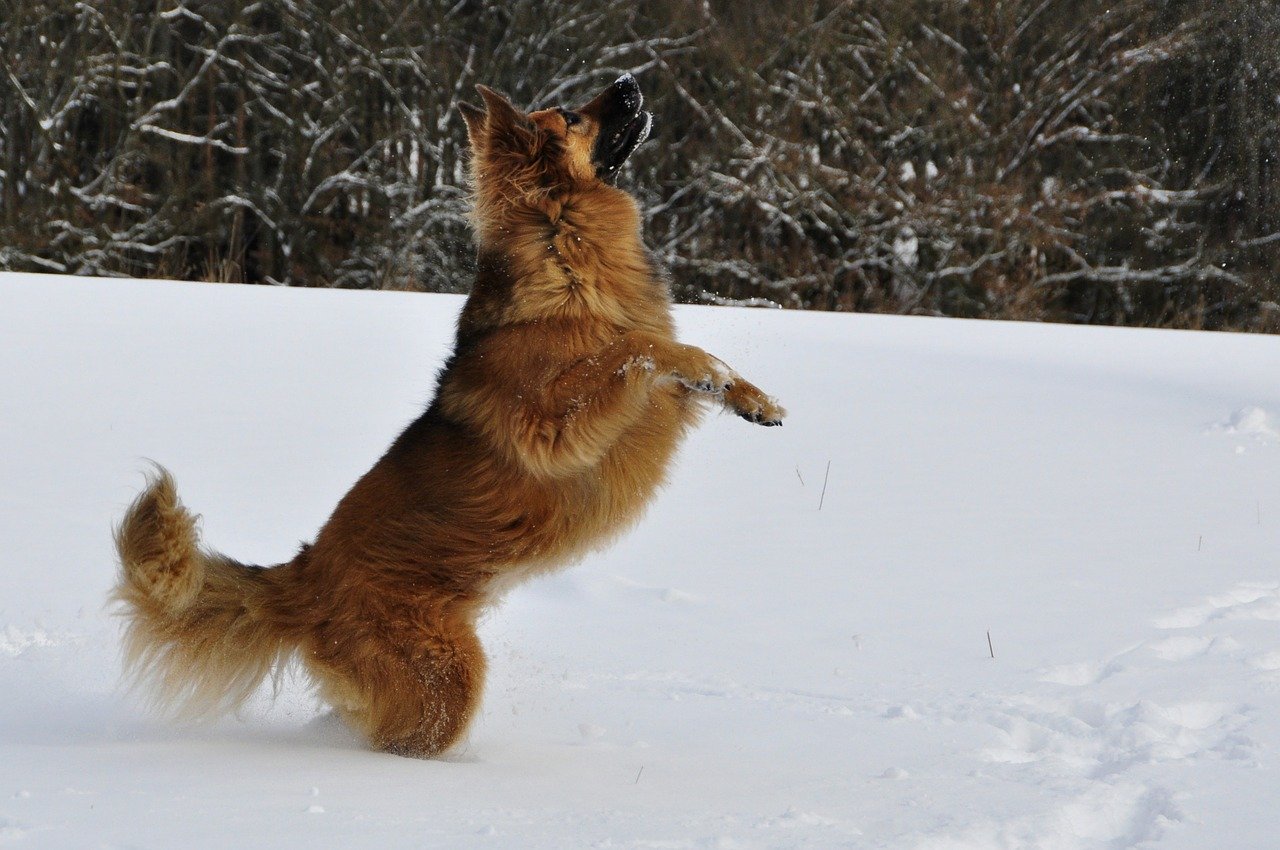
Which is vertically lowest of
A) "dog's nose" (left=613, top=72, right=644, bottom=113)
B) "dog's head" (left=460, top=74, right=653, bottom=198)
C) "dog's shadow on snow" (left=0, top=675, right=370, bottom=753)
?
"dog's shadow on snow" (left=0, top=675, right=370, bottom=753)

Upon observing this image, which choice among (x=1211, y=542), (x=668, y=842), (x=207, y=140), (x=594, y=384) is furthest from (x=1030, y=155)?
(x=668, y=842)

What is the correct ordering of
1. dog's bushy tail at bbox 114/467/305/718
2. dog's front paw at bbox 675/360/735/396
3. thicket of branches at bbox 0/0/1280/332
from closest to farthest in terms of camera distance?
dog's bushy tail at bbox 114/467/305/718 < dog's front paw at bbox 675/360/735/396 < thicket of branches at bbox 0/0/1280/332

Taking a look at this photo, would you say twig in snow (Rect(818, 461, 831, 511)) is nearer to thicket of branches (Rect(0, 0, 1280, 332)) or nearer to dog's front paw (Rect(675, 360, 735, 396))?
dog's front paw (Rect(675, 360, 735, 396))

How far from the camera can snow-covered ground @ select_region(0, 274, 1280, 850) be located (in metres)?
2.71

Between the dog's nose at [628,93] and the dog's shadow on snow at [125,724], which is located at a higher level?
the dog's nose at [628,93]

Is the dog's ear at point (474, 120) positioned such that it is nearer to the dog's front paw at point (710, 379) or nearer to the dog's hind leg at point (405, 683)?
the dog's front paw at point (710, 379)

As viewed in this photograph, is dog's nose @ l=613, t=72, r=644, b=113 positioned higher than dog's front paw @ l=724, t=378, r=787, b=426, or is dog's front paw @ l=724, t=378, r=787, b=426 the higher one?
dog's nose @ l=613, t=72, r=644, b=113

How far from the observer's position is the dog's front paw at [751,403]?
3.66 m

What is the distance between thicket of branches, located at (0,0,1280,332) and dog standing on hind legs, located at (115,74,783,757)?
11869mm

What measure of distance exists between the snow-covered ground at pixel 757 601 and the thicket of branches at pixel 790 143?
24.4 feet

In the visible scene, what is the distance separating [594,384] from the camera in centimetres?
361

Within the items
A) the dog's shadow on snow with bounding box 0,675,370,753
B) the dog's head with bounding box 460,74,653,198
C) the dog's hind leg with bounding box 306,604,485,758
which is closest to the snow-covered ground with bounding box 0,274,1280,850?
the dog's shadow on snow with bounding box 0,675,370,753

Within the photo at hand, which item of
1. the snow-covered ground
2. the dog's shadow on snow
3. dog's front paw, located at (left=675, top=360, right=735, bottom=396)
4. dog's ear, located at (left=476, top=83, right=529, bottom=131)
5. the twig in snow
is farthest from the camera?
the twig in snow

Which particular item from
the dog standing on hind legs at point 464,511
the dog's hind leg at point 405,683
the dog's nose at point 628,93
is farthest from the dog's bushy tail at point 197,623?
the dog's nose at point 628,93
